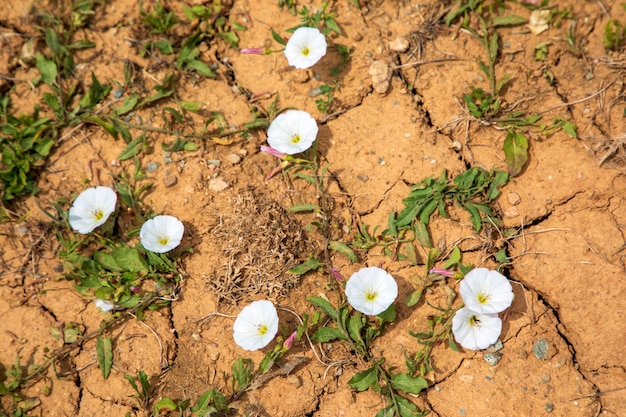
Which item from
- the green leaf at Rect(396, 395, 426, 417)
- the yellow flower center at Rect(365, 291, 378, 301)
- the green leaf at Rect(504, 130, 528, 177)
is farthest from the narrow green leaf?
the green leaf at Rect(504, 130, 528, 177)


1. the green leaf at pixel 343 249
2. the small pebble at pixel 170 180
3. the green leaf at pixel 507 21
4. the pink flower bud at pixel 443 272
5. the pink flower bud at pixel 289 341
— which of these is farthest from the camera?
the green leaf at pixel 507 21

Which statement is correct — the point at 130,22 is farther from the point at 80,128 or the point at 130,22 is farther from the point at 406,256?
the point at 406,256

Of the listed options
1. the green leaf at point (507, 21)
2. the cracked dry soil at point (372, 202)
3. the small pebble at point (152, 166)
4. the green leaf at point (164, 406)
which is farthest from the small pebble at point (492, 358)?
the small pebble at point (152, 166)

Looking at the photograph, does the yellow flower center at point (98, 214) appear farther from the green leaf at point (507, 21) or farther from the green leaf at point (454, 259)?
the green leaf at point (507, 21)

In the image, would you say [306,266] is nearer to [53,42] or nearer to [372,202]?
[372,202]

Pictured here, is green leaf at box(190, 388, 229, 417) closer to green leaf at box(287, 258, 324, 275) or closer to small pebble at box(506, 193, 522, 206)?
green leaf at box(287, 258, 324, 275)

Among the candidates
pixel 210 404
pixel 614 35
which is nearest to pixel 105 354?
pixel 210 404

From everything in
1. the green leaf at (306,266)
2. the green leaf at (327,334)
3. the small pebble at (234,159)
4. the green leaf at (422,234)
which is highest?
the small pebble at (234,159)
